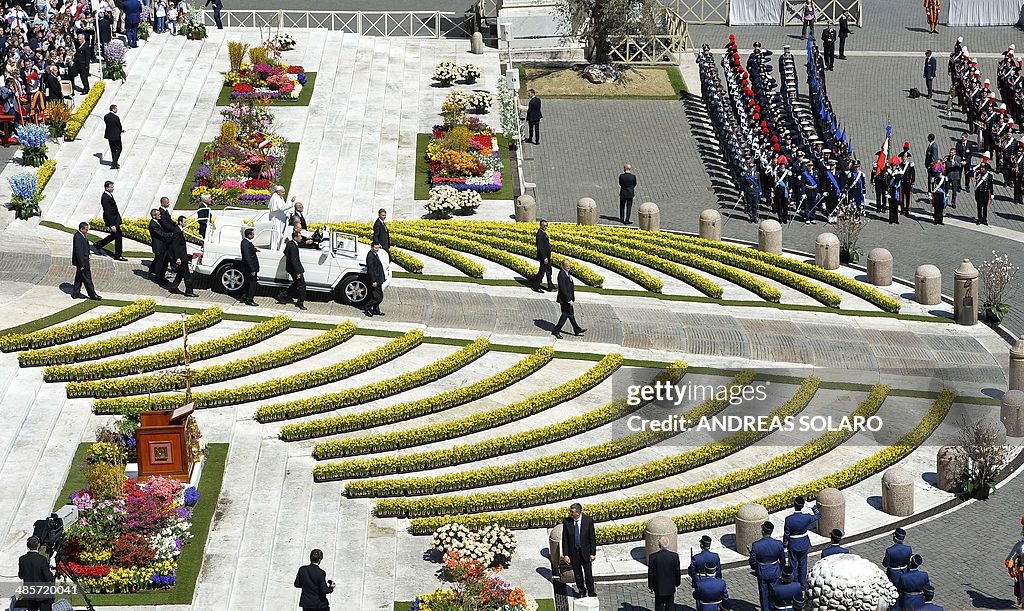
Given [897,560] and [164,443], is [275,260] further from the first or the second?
[897,560]

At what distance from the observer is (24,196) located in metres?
43.5

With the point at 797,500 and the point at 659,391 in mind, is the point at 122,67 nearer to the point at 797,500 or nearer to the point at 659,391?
the point at 659,391

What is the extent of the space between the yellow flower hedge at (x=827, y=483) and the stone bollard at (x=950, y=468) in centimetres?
120

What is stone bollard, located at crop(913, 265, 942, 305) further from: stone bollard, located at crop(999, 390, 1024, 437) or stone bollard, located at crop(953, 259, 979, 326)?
stone bollard, located at crop(999, 390, 1024, 437)

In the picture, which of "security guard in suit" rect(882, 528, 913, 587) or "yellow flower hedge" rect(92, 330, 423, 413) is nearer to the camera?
"security guard in suit" rect(882, 528, 913, 587)

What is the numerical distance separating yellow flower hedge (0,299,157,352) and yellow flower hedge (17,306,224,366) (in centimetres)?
24

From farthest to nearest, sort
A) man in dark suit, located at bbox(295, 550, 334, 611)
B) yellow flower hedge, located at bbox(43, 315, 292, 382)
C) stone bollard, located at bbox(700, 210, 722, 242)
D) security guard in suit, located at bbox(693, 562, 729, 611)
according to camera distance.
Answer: stone bollard, located at bbox(700, 210, 722, 242) < yellow flower hedge, located at bbox(43, 315, 292, 382) < security guard in suit, located at bbox(693, 562, 729, 611) < man in dark suit, located at bbox(295, 550, 334, 611)

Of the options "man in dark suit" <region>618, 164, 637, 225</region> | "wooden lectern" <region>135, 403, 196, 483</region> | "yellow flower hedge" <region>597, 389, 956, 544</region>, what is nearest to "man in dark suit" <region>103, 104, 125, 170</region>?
"man in dark suit" <region>618, 164, 637, 225</region>

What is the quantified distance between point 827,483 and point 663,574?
6.42m

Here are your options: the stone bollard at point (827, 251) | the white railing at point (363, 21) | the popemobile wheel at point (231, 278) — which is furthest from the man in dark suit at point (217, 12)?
the stone bollard at point (827, 251)

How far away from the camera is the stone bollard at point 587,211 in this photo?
47.2 m

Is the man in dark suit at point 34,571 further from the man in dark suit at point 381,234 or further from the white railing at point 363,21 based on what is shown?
the white railing at point 363,21

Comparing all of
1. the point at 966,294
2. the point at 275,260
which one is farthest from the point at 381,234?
the point at 966,294

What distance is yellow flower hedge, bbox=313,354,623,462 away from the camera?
32281 millimetres
